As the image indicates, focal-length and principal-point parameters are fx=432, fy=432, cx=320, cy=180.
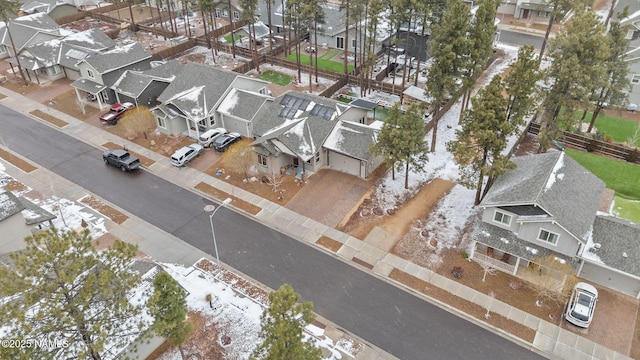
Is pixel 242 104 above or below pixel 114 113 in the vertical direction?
above

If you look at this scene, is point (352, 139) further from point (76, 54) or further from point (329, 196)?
point (76, 54)

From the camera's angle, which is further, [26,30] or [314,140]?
[26,30]

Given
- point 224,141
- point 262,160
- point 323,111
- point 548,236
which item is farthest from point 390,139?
point 224,141

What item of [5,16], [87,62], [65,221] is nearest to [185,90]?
[87,62]

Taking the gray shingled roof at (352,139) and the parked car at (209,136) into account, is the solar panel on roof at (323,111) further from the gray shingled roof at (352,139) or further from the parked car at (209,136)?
the parked car at (209,136)

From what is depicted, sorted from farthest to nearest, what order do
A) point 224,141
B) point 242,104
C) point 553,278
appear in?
point 242,104 → point 224,141 → point 553,278

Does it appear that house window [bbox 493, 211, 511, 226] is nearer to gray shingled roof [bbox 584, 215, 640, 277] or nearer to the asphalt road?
gray shingled roof [bbox 584, 215, 640, 277]

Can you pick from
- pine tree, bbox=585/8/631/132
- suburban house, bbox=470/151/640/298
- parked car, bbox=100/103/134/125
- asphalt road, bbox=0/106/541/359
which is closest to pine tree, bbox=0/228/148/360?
asphalt road, bbox=0/106/541/359
